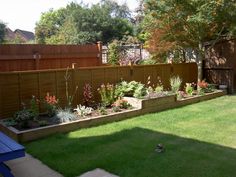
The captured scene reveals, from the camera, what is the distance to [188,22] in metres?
10.5

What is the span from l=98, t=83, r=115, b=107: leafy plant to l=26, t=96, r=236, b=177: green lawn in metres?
1.01

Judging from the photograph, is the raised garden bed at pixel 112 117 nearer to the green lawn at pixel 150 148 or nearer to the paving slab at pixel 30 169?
the green lawn at pixel 150 148

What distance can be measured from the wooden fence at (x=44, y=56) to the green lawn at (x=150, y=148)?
4.34 m

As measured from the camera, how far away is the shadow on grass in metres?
4.41

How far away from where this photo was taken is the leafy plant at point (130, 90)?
28.2 ft

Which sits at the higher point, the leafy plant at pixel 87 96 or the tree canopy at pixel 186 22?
the tree canopy at pixel 186 22

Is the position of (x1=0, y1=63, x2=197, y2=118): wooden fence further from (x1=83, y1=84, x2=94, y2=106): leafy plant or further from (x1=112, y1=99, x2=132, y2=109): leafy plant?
(x1=112, y1=99, x2=132, y2=109): leafy plant

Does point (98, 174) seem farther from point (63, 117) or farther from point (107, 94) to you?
point (107, 94)

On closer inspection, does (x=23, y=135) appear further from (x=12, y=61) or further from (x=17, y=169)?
(x=12, y=61)

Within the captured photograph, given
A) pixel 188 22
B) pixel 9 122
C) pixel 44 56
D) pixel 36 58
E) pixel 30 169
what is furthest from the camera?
pixel 44 56

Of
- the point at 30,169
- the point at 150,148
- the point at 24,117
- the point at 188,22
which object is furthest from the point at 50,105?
the point at 188,22

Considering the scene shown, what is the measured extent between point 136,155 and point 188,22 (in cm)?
668

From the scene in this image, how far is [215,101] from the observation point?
9.92 m

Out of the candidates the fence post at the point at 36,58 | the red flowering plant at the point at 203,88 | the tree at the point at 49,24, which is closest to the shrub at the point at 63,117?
the fence post at the point at 36,58
